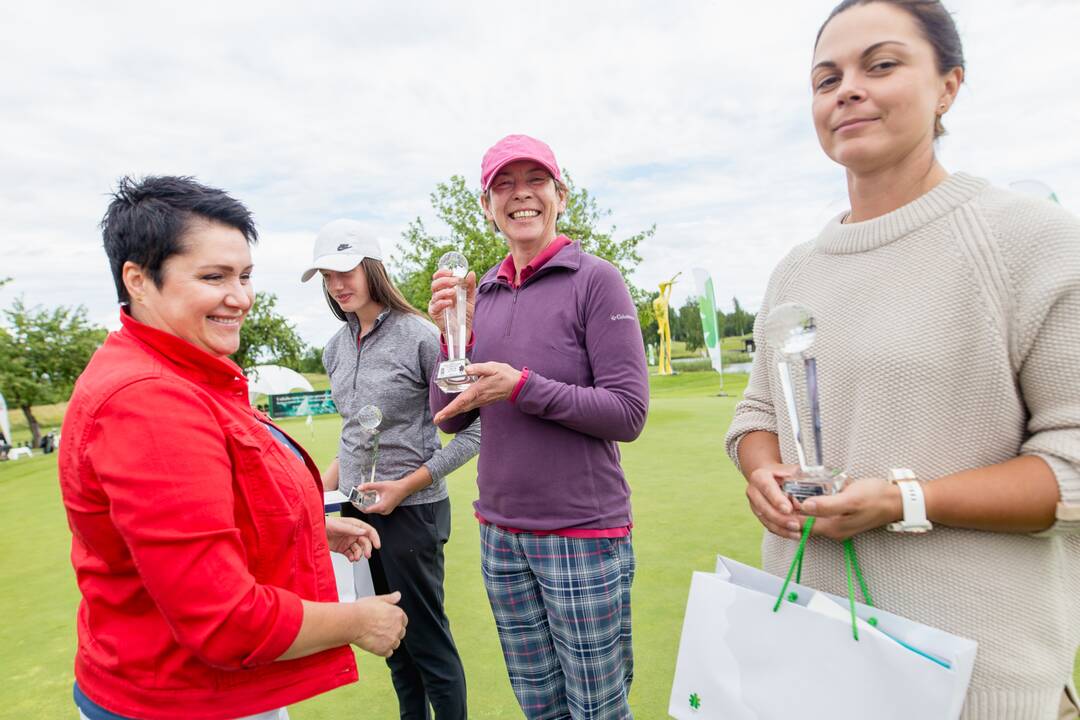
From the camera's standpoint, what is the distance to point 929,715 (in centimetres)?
90

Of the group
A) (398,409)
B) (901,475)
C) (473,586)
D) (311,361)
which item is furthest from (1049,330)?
(311,361)

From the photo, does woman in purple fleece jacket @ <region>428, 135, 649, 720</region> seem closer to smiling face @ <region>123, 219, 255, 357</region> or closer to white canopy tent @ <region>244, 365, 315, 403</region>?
smiling face @ <region>123, 219, 255, 357</region>

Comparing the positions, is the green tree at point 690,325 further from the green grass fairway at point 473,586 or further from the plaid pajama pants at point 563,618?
the plaid pajama pants at point 563,618

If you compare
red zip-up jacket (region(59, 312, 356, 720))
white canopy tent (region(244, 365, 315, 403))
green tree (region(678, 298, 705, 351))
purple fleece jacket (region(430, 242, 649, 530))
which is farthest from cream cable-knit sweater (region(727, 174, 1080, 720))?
green tree (region(678, 298, 705, 351))

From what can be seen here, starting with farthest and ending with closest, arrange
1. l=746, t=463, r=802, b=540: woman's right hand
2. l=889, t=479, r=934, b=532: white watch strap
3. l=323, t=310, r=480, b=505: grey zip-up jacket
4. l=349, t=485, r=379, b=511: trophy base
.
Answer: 1. l=323, t=310, r=480, b=505: grey zip-up jacket
2. l=349, t=485, r=379, b=511: trophy base
3. l=746, t=463, r=802, b=540: woman's right hand
4. l=889, t=479, r=934, b=532: white watch strap

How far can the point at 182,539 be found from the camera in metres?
1.09

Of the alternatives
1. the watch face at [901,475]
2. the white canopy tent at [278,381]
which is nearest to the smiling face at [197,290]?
the watch face at [901,475]

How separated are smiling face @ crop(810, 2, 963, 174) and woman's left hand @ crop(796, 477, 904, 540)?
1.82ft

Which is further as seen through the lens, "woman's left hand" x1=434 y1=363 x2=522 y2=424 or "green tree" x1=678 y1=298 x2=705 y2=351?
"green tree" x1=678 y1=298 x2=705 y2=351

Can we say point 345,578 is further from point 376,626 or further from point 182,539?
point 182,539

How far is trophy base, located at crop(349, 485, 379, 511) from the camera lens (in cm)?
218

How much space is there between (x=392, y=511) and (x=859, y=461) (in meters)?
1.67

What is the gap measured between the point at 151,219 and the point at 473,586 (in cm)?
316

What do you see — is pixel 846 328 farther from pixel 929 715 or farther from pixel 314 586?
pixel 314 586
